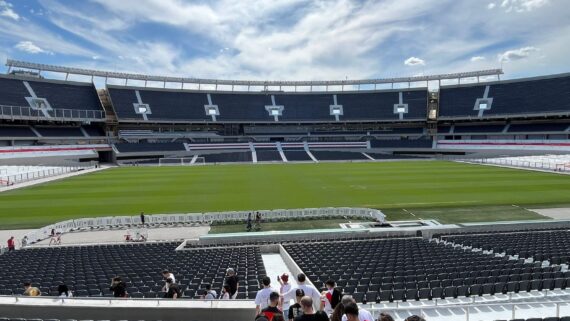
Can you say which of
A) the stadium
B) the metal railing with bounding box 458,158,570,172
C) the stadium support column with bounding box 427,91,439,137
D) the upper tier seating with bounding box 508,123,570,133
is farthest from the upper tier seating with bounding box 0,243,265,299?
the stadium support column with bounding box 427,91,439,137

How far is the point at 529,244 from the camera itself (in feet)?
42.7

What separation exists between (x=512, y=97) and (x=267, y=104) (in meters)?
53.4

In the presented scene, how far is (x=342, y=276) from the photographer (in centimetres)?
920

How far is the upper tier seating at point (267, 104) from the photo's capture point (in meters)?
78.0

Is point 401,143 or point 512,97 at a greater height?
point 512,97

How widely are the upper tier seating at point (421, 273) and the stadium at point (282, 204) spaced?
59 mm

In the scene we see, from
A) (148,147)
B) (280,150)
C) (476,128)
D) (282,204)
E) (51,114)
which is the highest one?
(51,114)

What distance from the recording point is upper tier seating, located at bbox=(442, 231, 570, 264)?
1118 centimetres

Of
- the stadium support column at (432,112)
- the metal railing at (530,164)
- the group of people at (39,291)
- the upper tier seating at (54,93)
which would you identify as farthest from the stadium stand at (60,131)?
the stadium support column at (432,112)

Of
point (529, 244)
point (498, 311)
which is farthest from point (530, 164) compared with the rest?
point (498, 311)

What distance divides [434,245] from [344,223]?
7424 mm

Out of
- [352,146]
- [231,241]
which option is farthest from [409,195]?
[352,146]

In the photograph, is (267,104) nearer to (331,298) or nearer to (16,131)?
(16,131)

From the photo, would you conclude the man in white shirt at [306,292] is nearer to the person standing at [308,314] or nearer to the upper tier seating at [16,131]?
the person standing at [308,314]
